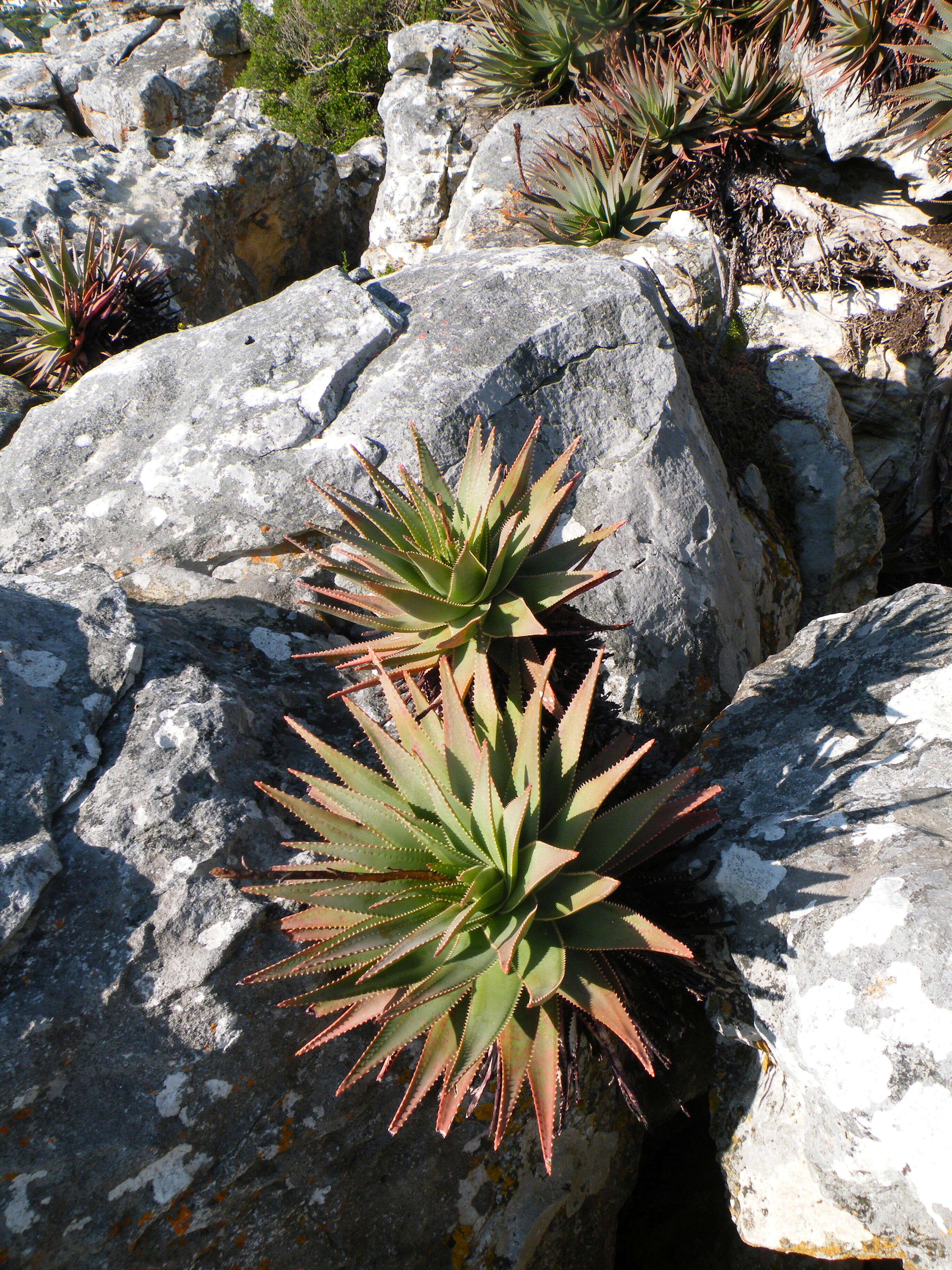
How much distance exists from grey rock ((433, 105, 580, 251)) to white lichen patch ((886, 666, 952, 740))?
439cm

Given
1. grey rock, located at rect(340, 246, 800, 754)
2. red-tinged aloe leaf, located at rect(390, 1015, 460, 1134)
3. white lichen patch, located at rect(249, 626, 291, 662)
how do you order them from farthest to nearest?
grey rock, located at rect(340, 246, 800, 754)
white lichen patch, located at rect(249, 626, 291, 662)
red-tinged aloe leaf, located at rect(390, 1015, 460, 1134)

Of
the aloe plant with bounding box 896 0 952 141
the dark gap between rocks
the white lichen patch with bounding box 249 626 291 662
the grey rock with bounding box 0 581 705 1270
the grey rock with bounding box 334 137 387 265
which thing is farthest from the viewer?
the grey rock with bounding box 334 137 387 265

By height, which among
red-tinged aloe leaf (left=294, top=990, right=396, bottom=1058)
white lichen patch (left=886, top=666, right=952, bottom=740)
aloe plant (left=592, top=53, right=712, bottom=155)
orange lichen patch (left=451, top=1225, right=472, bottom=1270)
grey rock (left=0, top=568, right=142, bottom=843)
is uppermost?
aloe plant (left=592, top=53, right=712, bottom=155)

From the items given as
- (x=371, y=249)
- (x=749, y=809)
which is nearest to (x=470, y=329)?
(x=749, y=809)

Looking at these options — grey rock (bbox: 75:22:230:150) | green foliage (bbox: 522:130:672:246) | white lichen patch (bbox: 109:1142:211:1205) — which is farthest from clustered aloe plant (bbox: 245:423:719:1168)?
grey rock (bbox: 75:22:230:150)

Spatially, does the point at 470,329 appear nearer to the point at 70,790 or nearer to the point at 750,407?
the point at 750,407

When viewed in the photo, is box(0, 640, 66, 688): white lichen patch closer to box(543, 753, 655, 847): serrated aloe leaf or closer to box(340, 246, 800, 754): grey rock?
box(340, 246, 800, 754): grey rock

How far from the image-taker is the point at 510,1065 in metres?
1.87

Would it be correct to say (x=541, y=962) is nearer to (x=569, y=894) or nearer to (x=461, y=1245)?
(x=569, y=894)

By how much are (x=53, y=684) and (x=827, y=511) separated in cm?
427

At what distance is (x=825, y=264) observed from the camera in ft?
18.8

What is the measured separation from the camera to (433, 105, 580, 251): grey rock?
6043 millimetres

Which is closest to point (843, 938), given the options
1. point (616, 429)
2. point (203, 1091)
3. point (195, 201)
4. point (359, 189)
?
point (203, 1091)

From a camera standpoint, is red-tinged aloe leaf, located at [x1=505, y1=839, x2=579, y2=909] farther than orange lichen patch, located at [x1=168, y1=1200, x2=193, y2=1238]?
No
